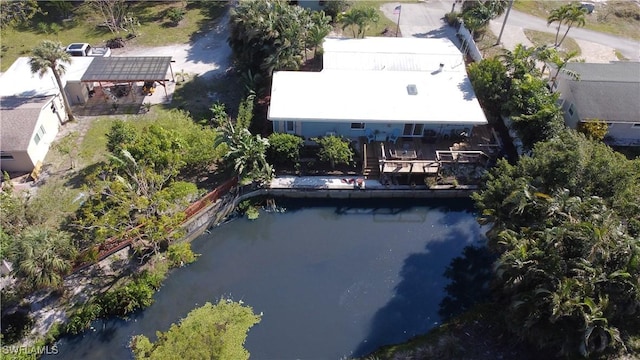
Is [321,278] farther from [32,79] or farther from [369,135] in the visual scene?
[32,79]

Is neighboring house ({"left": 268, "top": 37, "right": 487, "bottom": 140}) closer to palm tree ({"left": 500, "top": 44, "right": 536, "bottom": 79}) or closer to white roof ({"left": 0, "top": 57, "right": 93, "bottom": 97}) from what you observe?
palm tree ({"left": 500, "top": 44, "right": 536, "bottom": 79})

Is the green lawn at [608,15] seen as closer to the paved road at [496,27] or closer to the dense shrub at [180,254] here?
the paved road at [496,27]

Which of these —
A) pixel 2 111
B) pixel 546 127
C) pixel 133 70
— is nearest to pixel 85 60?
pixel 133 70

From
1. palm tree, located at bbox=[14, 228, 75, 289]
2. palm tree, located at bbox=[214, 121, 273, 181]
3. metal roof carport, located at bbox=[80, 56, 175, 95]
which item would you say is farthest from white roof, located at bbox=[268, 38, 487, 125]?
palm tree, located at bbox=[14, 228, 75, 289]

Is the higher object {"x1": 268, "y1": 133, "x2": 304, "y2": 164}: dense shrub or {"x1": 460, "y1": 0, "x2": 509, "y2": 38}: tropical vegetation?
{"x1": 460, "y1": 0, "x2": 509, "y2": 38}: tropical vegetation

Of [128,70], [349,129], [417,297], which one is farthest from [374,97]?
[128,70]

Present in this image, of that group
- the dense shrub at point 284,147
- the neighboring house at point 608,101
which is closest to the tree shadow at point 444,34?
the neighboring house at point 608,101
